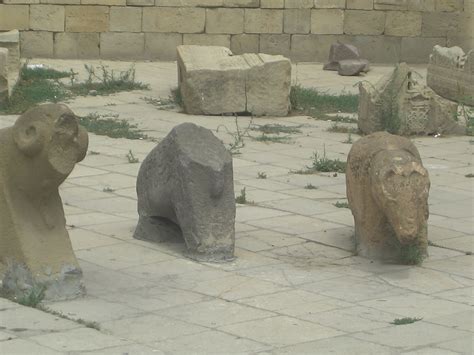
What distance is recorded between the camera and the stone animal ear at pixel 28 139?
6.84 m

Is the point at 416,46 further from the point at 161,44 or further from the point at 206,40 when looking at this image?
the point at 161,44

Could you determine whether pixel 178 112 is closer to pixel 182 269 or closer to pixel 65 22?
pixel 65 22

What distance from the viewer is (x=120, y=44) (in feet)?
59.7

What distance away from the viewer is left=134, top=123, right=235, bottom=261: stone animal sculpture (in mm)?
7953

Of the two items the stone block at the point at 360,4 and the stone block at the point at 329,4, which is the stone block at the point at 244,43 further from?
the stone block at the point at 360,4

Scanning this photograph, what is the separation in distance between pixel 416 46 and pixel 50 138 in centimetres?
1303

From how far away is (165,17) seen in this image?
18.3 metres

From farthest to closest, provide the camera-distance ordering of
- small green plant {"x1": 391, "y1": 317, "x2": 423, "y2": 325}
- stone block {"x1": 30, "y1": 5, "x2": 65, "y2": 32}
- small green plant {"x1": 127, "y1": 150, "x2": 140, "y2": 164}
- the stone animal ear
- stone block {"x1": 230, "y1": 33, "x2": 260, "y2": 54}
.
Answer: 1. stone block {"x1": 230, "y1": 33, "x2": 260, "y2": 54}
2. stone block {"x1": 30, "y1": 5, "x2": 65, "y2": 32}
3. small green plant {"x1": 127, "y1": 150, "x2": 140, "y2": 164}
4. the stone animal ear
5. small green plant {"x1": 391, "y1": 317, "x2": 423, "y2": 325}

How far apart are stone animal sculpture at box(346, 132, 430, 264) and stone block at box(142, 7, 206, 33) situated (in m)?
10.2

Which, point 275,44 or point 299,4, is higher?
point 299,4

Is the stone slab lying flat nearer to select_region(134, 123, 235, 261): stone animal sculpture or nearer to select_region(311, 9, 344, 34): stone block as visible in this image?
select_region(311, 9, 344, 34): stone block

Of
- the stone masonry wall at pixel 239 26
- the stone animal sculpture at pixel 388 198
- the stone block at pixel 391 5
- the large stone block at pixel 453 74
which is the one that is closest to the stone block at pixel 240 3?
the stone masonry wall at pixel 239 26

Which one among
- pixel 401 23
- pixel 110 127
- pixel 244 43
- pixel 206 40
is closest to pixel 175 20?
pixel 206 40

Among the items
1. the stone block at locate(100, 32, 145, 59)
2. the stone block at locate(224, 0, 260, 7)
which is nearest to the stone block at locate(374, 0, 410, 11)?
the stone block at locate(224, 0, 260, 7)
